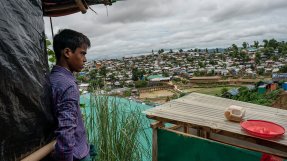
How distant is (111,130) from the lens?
255cm

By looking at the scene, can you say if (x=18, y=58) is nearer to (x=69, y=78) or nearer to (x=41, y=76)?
(x=41, y=76)

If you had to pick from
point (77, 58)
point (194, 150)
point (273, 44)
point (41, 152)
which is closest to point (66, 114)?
point (41, 152)

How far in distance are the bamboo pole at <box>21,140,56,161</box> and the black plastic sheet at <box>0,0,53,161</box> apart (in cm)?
4

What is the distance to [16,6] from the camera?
1240 mm

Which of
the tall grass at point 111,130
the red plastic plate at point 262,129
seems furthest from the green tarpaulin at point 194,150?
the tall grass at point 111,130

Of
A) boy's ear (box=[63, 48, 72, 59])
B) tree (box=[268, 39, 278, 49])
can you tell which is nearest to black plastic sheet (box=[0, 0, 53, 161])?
boy's ear (box=[63, 48, 72, 59])

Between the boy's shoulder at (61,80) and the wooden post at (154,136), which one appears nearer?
the boy's shoulder at (61,80)

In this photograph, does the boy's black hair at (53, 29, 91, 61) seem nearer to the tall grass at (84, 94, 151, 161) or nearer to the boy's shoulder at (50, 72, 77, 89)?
the boy's shoulder at (50, 72, 77, 89)

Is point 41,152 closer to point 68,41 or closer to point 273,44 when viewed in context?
point 68,41

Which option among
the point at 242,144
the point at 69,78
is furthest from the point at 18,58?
the point at 242,144

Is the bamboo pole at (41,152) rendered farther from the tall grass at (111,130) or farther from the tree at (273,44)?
the tree at (273,44)

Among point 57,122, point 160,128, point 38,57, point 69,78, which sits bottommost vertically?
point 160,128

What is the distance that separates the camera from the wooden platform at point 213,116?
2.13 metres

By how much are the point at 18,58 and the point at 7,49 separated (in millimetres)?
64
